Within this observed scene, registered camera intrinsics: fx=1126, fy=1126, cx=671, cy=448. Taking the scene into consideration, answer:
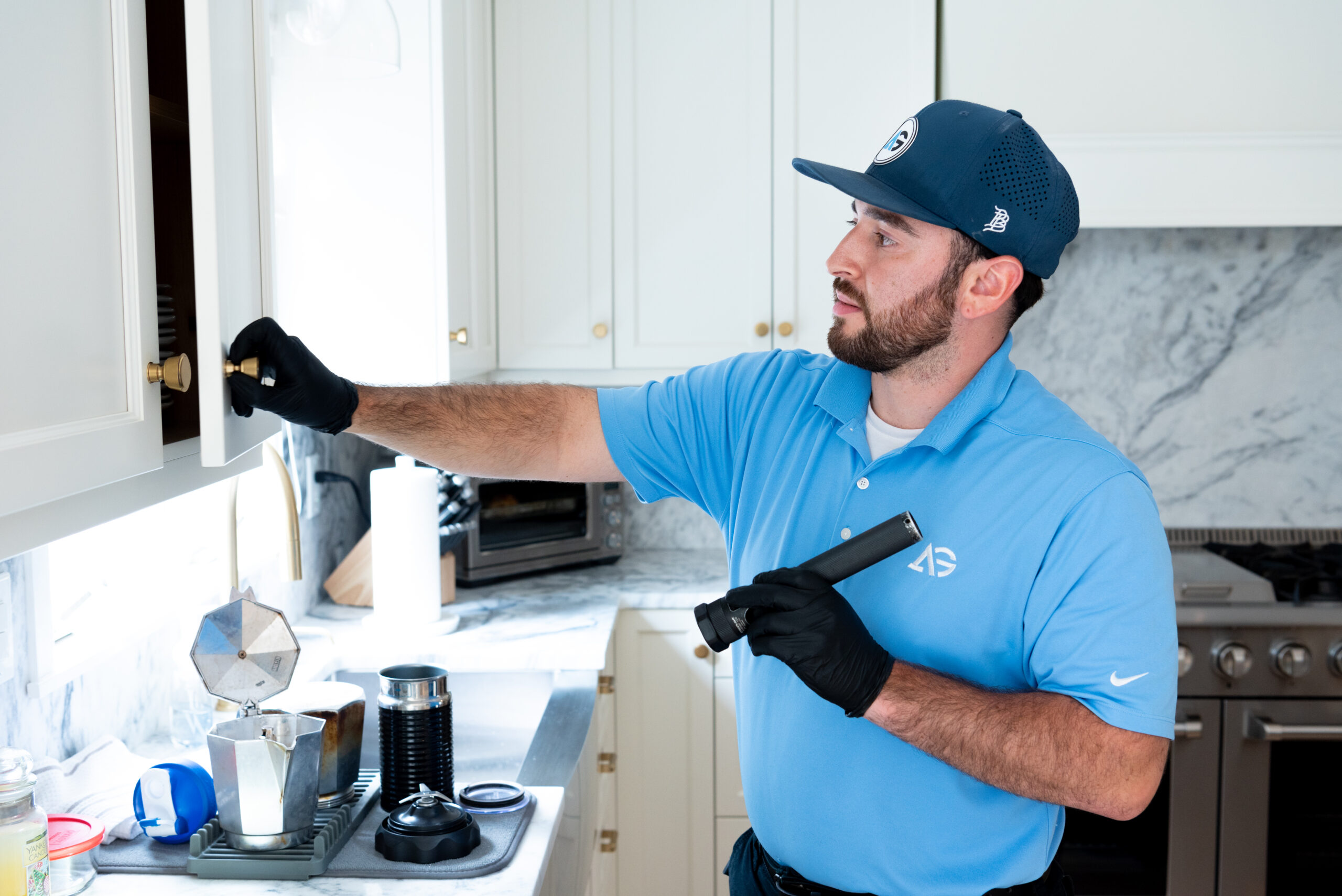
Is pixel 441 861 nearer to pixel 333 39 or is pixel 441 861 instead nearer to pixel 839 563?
pixel 839 563

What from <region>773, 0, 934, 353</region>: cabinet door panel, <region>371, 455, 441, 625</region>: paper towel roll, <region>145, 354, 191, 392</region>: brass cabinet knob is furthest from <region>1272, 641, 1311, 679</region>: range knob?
<region>145, 354, 191, 392</region>: brass cabinet knob

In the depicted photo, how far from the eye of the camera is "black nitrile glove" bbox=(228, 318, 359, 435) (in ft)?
3.40

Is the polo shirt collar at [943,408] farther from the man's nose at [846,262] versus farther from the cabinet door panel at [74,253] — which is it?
the cabinet door panel at [74,253]

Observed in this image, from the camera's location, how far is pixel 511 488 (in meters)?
A: 2.69

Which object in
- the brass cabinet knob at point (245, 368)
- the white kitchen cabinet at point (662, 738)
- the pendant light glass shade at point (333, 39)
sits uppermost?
the pendant light glass shade at point (333, 39)

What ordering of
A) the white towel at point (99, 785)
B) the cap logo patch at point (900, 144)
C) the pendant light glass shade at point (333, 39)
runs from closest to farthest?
the white towel at point (99, 785)
the cap logo patch at point (900, 144)
the pendant light glass shade at point (333, 39)

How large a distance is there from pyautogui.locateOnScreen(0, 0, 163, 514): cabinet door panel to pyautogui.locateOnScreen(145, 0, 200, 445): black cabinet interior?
0.35 feet

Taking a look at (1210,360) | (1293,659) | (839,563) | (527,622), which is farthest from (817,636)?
(1210,360)

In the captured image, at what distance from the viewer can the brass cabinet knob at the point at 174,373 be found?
36.4 inches

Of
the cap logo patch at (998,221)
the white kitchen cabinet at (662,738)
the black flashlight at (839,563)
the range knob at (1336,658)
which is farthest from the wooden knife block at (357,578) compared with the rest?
the range knob at (1336,658)

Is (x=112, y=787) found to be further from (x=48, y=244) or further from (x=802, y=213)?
(x=802, y=213)

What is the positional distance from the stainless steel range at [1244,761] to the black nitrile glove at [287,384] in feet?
6.36

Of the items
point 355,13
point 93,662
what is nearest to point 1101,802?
point 93,662

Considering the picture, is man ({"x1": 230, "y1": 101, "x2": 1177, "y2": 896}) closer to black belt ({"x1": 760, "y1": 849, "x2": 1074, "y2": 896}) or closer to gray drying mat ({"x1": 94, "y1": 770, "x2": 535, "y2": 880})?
black belt ({"x1": 760, "y1": 849, "x2": 1074, "y2": 896})
